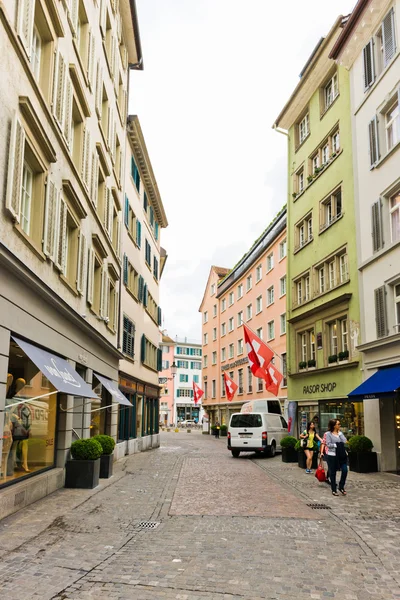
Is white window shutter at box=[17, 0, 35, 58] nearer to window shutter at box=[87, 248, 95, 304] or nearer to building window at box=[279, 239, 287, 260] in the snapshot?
window shutter at box=[87, 248, 95, 304]

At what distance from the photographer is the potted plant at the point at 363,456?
18.1 metres

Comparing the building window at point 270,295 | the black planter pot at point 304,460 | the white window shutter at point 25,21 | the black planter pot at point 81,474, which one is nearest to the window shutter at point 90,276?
the black planter pot at point 81,474

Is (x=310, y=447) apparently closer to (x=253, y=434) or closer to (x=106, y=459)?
(x=253, y=434)

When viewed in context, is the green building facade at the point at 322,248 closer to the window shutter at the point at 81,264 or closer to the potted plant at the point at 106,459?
the potted plant at the point at 106,459

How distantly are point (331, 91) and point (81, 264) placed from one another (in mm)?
16524

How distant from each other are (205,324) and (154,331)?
27.2 meters

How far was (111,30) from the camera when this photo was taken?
72.2 feet

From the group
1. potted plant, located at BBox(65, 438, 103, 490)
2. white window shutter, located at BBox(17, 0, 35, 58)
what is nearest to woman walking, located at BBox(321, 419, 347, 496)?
potted plant, located at BBox(65, 438, 103, 490)

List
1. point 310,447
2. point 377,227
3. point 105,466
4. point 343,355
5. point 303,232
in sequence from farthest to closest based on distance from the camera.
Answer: point 303,232 < point 343,355 < point 377,227 < point 310,447 < point 105,466

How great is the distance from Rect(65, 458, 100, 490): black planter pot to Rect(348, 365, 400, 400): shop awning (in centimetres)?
850

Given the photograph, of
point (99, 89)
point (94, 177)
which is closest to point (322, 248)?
point (94, 177)

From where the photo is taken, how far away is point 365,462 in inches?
712

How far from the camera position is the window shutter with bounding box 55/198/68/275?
13.2 meters

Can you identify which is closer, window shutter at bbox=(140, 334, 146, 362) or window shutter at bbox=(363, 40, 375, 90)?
window shutter at bbox=(363, 40, 375, 90)
